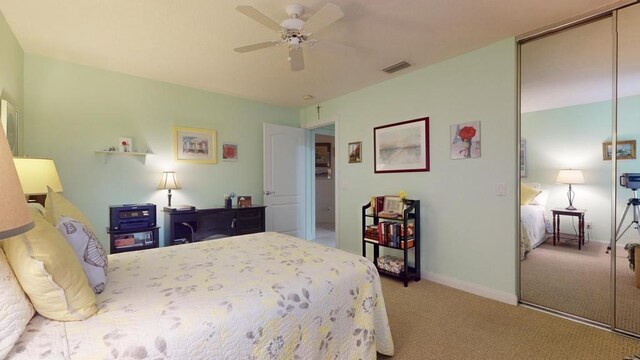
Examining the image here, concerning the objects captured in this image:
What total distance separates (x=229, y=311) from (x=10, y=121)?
2.75 m

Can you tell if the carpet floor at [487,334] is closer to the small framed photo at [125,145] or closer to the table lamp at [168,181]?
the table lamp at [168,181]

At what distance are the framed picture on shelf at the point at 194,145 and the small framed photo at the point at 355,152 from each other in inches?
79.0

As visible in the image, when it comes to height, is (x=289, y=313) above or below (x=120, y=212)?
below

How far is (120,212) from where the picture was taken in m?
3.10

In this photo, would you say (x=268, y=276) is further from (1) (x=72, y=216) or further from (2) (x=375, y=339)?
(1) (x=72, y=216)

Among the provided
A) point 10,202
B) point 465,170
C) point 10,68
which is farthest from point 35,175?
point 465,170

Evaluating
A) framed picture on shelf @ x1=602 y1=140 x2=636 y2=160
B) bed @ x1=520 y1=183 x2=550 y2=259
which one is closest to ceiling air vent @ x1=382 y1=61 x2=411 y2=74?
bed @ x1=520 y1=183 x2=550 y2=259

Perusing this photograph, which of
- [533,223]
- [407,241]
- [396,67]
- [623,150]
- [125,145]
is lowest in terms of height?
[407,241]

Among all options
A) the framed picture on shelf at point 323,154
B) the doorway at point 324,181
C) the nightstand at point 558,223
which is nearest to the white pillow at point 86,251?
the nightstand at point 558,223

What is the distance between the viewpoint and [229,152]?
430cm

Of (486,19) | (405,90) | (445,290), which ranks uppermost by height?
(486,19)

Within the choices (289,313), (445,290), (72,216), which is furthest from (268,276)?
(445,290)

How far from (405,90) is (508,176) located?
61.0 inches

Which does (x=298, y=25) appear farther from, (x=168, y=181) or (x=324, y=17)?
(x=168, y=181)
